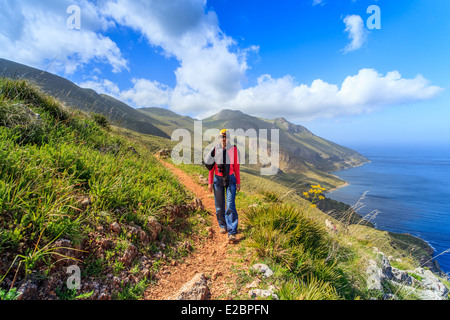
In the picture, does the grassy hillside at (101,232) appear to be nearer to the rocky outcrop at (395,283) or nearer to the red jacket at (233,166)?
the rocky outcrop at (395,283)

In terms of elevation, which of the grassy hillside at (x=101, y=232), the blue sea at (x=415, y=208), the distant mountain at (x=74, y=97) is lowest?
the blue sea at (x=415, y=208)

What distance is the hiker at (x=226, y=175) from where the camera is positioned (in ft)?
15.5

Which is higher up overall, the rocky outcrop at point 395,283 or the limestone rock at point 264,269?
the limestone rock at point 264,269

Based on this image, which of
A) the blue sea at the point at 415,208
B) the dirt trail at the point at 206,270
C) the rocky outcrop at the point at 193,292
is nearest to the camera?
the rocky outcrop at the point at 193,292

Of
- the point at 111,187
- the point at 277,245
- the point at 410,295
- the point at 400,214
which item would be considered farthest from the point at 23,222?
the point at 400,214

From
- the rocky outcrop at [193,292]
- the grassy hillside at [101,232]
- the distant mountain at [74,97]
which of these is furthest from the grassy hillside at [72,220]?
the distant mountain at [74,97]

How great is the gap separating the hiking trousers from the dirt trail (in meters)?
0.33

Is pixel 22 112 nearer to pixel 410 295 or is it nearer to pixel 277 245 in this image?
pixel 277 245

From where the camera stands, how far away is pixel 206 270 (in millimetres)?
3559

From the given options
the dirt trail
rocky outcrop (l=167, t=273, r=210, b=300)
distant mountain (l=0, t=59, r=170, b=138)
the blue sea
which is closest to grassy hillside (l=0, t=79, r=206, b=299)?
the dirt trail

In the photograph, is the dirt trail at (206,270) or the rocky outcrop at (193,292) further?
the dirt trail at (206,270)

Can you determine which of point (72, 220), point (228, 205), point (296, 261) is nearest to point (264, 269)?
point (296, 261)

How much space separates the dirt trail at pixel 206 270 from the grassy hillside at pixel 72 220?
0.78 ft
